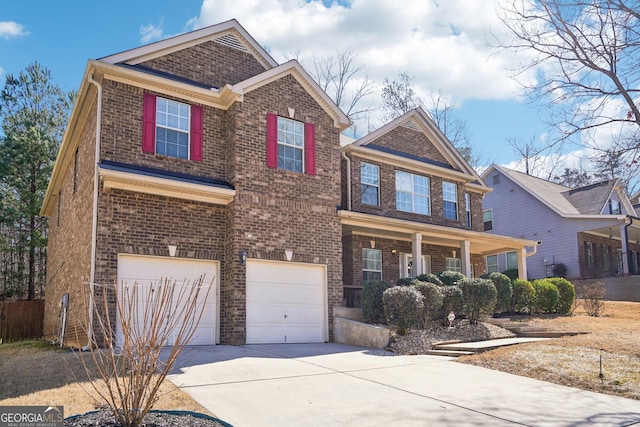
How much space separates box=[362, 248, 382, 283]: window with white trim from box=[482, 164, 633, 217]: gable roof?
14926mm

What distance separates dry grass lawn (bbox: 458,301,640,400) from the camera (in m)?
8.98

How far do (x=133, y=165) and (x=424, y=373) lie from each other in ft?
26.4

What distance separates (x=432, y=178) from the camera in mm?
20719

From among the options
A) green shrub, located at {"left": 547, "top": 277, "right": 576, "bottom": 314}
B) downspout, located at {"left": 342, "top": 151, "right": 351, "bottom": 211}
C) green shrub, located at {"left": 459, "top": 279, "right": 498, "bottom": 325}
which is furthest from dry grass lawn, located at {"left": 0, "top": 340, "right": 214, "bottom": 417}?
green shrub, located at {"left": 547, "top": 277, "right": 576, "bottom": 314}

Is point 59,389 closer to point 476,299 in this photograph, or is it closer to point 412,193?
point 476,299

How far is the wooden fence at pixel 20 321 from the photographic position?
21453 millimetres

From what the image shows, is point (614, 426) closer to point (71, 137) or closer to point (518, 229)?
point (71, 137)

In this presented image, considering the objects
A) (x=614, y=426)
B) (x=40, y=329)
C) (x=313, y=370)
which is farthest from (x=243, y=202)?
(x=40, y=329)

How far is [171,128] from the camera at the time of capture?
13.7 metres

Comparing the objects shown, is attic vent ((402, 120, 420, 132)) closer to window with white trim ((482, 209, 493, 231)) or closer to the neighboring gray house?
the neighboring gray house

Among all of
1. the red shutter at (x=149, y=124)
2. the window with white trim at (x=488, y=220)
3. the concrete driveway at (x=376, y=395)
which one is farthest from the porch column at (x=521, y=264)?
the red shutter at (x=149, y=124)

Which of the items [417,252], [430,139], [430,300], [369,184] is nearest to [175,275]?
[430,300]

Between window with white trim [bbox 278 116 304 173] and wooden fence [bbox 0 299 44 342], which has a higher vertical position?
window with white trim [bbox 278 116 304 173]

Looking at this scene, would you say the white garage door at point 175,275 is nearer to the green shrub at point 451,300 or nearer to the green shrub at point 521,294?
the green shrub at point 451,300
